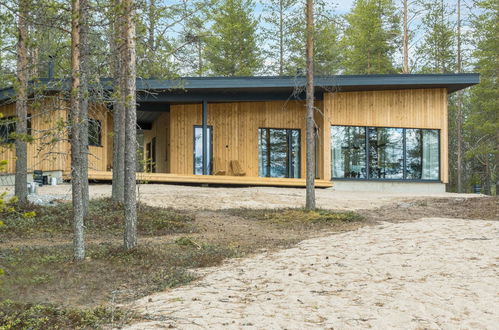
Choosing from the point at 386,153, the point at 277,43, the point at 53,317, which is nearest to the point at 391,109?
the point at 386,153

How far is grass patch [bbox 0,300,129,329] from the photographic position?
4230mm

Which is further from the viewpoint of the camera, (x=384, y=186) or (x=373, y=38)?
(x=373, y=38)

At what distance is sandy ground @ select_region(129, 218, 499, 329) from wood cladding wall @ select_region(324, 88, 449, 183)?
11448 millimetres

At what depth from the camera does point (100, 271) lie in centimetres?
616

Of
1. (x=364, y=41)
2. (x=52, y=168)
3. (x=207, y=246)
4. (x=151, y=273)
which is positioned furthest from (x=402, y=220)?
(x=364, y=41)

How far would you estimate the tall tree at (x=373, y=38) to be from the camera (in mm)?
31250

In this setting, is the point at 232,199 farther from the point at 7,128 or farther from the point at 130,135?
the point at 7,128

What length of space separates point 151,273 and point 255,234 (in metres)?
3.14

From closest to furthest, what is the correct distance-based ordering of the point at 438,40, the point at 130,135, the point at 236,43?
the point at 130,135
the point at 438,40
the point at 236,43

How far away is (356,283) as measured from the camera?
5.24m

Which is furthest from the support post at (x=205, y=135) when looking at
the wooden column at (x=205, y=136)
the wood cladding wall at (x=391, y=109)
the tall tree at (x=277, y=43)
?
the tall tree at (x=277, y=43)

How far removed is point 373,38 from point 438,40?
390 centimetres

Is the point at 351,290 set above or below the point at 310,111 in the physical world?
below

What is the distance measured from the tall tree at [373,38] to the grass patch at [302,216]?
73.3ft
